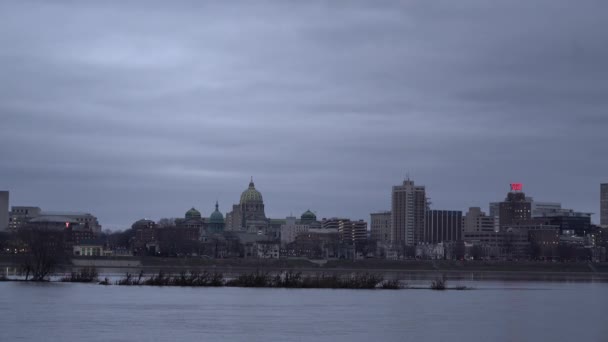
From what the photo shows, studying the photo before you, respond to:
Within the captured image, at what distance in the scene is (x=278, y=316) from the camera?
57938 mm

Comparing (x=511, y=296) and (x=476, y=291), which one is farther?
(x=476, y=291)

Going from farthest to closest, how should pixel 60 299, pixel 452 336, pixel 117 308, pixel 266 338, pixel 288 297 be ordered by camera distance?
1. pixel 288 297
2. pixel 60 299
3. pixel 117 308
4. pixel 452 336
5. pixel 266 338

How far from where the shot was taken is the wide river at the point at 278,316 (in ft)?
158

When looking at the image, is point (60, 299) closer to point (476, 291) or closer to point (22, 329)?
point (22, 329)

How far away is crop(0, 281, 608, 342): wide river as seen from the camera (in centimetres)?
4825

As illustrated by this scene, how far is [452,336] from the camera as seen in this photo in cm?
4997

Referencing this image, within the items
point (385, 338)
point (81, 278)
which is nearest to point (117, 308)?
point (385, 338)

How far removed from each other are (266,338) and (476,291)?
51.3 meters

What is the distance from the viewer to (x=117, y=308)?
59.9m

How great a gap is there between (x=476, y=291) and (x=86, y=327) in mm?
52562

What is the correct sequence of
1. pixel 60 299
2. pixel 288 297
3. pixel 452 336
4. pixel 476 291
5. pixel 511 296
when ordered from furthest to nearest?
pixel 476 291
pixel 511 296
pixel 288 297
pixel 60 299
pixel 452 336

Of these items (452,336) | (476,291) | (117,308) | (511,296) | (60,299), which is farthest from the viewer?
(476,291)

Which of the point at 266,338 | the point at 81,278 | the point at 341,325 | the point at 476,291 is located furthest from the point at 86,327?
the point at 476,291

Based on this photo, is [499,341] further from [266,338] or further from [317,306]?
[317,306]
